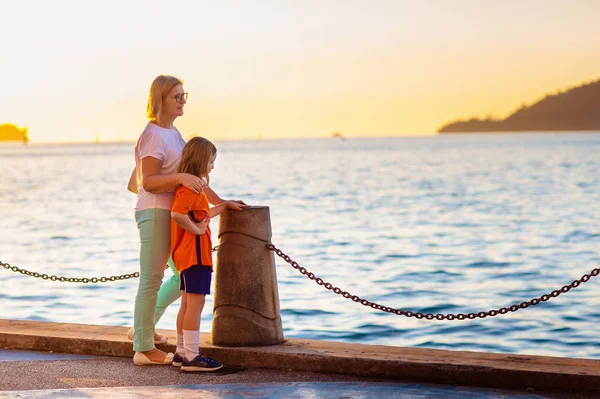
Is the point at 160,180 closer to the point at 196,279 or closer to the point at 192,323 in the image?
the point at 196,279

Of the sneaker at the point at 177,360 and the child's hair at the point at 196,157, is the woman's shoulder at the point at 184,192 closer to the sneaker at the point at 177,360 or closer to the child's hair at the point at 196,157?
the child's hair at the point at 196,157

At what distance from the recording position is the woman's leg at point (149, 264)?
6559 mm

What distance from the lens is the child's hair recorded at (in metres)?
6.40

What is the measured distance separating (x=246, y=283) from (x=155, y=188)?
1.15 meters

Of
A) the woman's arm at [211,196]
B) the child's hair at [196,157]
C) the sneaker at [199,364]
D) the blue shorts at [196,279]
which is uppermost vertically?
the child's hair at [196,157]

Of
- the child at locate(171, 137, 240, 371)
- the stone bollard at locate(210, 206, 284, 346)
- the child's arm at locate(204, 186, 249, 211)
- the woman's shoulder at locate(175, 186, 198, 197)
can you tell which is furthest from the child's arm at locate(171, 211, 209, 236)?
the stone bollard at locate(210, 206, 284, 346)

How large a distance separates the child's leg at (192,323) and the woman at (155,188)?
0.27 meters

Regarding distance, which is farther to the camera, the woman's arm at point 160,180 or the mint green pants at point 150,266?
the mint green pants at point 150,266

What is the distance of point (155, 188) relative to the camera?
6426 mm

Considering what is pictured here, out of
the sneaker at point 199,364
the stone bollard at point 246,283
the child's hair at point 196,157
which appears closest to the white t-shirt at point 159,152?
the child's hair at point 196,157

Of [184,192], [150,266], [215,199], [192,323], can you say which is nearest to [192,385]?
[192,323]

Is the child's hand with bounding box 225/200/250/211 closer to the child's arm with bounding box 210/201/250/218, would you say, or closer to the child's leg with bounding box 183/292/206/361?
the child's arm with bounding box 210/201/250/218

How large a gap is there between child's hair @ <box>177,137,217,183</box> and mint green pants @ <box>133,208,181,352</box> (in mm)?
369

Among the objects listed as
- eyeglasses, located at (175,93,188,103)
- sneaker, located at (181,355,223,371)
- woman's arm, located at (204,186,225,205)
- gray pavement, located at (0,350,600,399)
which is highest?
eyeglasses, located at (175,93,188,103)
